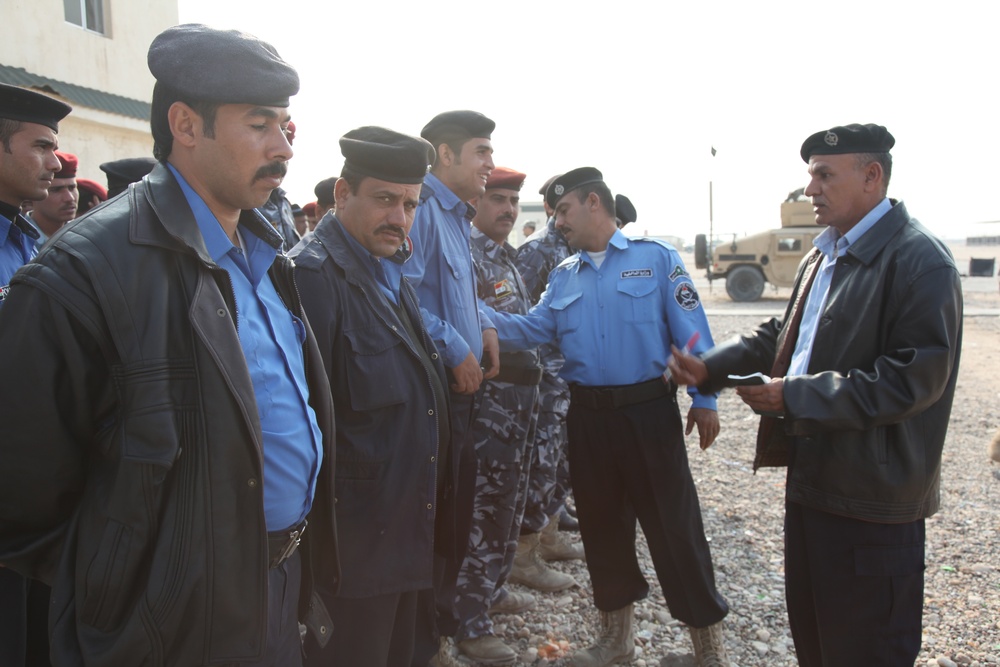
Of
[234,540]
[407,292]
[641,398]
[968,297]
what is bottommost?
[968,297]

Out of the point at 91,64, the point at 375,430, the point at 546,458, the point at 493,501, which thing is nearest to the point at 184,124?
the point at 375,430

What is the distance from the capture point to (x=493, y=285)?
4398 mm

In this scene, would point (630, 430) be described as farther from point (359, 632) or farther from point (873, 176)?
point (359, 632)

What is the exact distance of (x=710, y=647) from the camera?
3.32 metres

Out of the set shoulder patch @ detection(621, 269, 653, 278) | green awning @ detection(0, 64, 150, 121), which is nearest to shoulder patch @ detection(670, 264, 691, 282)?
shoulder patch @ detection(621, 269, 653, 278)

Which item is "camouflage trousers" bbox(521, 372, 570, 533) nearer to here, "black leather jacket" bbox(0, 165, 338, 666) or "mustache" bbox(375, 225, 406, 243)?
"mustache" bbox(375, 225, 406, 243)

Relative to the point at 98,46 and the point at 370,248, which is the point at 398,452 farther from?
the point at 98,46

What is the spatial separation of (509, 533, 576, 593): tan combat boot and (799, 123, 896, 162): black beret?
277 cm

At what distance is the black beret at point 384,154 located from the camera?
8.73 feet

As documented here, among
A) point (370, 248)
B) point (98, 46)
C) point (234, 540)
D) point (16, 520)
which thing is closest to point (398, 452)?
point (370, 248)

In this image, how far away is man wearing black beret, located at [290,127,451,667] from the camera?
2.35m

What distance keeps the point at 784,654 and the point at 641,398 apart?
1433 millimetres

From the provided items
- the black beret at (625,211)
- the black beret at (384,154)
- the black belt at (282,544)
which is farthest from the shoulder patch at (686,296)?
the black beret at (625,211)

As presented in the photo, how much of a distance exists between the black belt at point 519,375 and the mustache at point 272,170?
7.06ft
